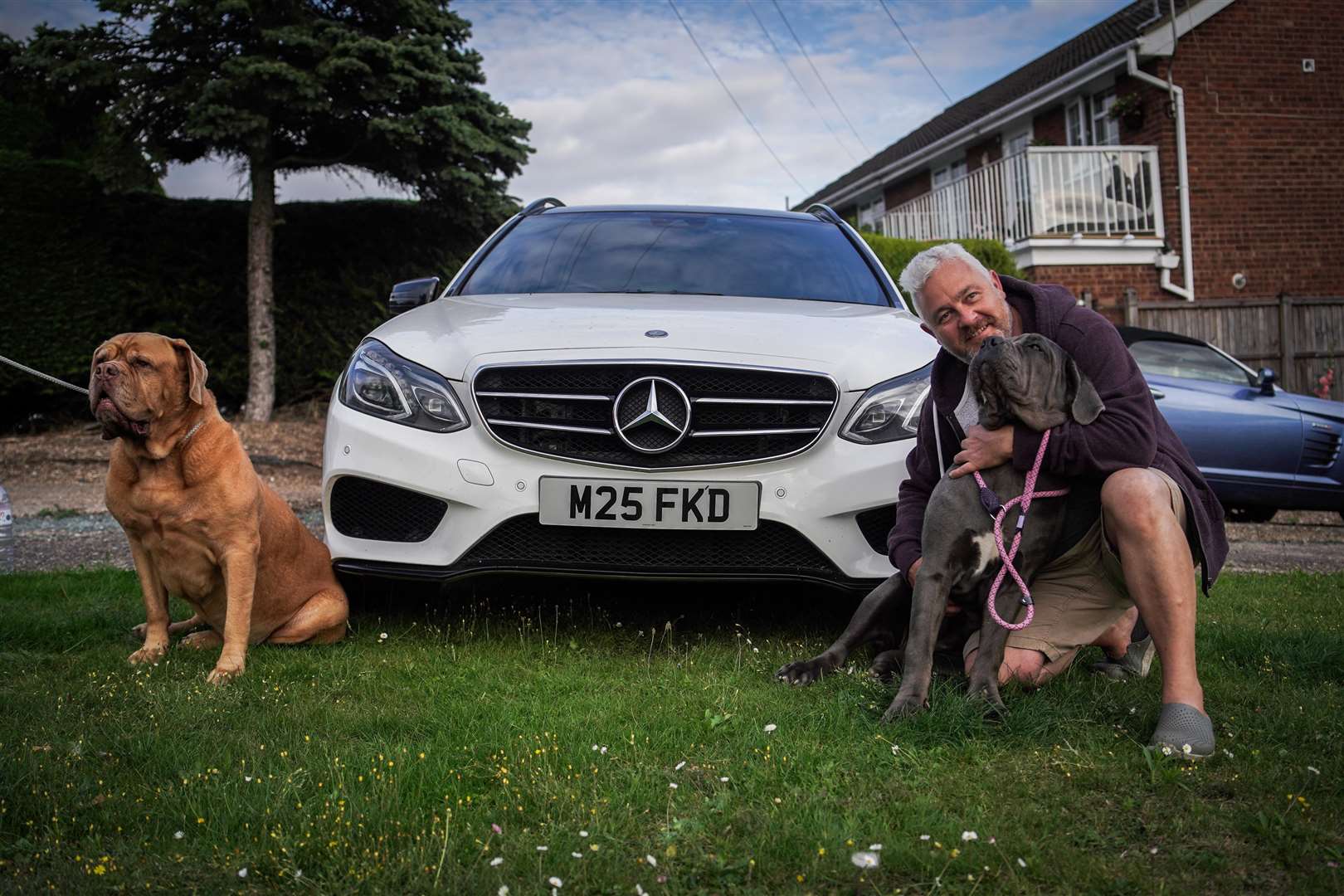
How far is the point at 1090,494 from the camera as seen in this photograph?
3.09 metres

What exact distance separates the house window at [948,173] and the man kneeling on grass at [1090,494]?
20.4 meters

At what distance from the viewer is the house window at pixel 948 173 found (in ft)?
74.4

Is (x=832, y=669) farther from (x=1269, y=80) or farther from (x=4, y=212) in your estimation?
(x=1269, y=80)

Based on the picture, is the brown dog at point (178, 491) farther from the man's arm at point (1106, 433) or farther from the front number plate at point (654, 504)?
the man's arm at point (1106, 433)

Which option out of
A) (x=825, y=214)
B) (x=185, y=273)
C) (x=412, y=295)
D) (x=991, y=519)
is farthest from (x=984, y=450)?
(x=185, y=273)

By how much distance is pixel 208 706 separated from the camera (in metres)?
3.07

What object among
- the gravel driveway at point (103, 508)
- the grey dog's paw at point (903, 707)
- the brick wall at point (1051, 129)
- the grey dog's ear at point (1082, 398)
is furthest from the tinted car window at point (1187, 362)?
the brick wall at point (1051, 129)

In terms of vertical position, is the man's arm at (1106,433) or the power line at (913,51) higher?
the power line at (913,51)

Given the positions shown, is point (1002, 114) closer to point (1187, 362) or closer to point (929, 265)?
point (1187, 362)

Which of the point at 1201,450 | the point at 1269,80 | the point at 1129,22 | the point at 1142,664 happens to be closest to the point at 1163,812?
the point at 1142,664

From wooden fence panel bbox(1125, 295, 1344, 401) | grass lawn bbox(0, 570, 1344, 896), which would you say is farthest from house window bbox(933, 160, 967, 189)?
grass lawn bbox(0, 570, 1344, 896)

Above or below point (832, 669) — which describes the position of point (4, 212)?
above

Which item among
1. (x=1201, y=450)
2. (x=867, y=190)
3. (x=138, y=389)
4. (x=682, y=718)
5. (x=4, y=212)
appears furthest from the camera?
(x=867, y=190)

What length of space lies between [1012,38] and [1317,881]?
2248 cm
